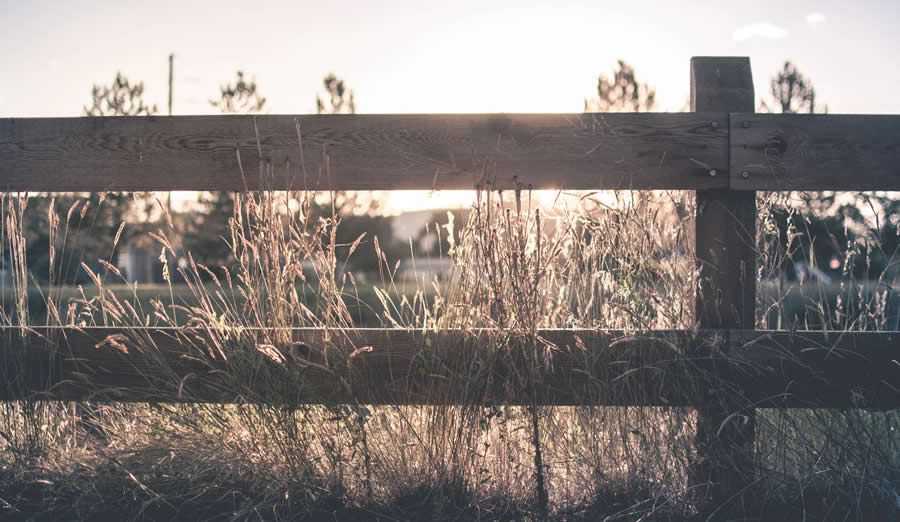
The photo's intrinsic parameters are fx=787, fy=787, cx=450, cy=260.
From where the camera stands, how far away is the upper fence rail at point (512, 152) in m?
2.80

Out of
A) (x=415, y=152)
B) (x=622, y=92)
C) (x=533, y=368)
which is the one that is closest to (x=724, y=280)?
(x=533, y=368)

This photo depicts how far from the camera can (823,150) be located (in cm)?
282

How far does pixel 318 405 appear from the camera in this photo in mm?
2580

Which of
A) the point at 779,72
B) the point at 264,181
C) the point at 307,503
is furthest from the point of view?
the point at 779,72

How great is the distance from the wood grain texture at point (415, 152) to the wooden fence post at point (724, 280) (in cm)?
10

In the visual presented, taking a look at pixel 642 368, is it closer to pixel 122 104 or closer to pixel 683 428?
pixel 683 428

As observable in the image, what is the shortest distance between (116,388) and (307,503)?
2.76 feet

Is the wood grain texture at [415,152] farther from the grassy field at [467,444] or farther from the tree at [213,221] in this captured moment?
the tree at [213,221]

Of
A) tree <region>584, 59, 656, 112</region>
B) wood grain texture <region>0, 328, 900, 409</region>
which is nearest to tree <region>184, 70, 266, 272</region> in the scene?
tree <region>584, 59, 656, 112</region>

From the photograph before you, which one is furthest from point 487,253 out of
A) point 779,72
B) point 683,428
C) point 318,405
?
point 779,72

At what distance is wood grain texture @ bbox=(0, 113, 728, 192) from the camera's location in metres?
2.82

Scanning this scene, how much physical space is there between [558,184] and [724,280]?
673 millimetres

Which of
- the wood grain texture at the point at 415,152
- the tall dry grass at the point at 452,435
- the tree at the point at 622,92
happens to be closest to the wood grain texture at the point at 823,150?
the wood grain texture at the point at 415,152

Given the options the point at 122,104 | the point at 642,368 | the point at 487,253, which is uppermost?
the point at 122,104
